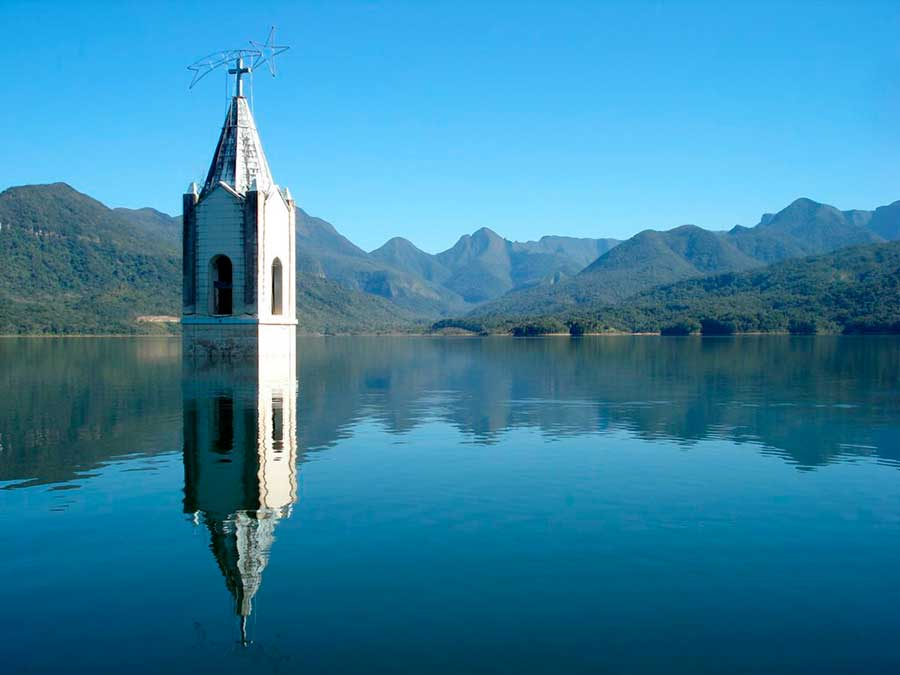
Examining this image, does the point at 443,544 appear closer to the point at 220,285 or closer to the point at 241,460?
the point at 241,460

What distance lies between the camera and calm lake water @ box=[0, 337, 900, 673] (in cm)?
938

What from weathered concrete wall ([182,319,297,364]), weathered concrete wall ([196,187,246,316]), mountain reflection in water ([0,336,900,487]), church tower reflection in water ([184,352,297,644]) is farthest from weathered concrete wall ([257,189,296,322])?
mountain reflection in water ([0,336,900,487])

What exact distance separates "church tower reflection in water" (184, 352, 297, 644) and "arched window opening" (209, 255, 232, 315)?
9.60 ft

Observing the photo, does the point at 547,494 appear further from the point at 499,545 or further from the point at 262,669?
the point at 262,669

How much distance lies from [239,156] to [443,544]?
23.5m

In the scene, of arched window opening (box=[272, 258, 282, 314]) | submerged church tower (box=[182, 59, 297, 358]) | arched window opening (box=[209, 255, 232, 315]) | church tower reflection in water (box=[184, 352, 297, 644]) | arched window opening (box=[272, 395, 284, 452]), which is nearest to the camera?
church tower reflection in water (box=[184, 352, 297, 644])

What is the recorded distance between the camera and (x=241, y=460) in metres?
20.6

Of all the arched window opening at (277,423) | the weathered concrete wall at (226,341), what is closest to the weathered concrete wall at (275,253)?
the weathered concrete wall at (226,341)

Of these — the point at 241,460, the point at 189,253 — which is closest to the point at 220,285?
the point at 189,253

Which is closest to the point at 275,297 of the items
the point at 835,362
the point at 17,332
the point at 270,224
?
the point at 270,224

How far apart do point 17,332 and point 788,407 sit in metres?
177

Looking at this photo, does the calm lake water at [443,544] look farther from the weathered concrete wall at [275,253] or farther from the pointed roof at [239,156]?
the pointed roof at [239,156]

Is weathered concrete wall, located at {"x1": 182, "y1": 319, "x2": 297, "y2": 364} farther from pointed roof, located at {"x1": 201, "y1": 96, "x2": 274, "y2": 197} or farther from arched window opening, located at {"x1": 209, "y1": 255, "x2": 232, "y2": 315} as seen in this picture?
pointed roof, located at {"x1": 201, "y1": 96, "x2": 274, "y2": 197}

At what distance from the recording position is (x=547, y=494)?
1762 cm
